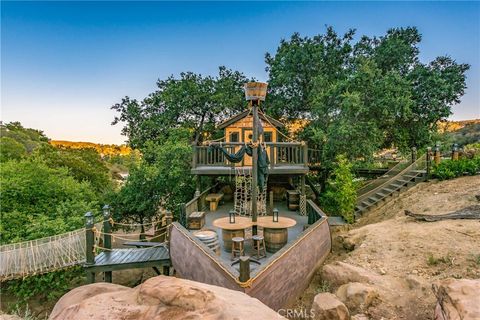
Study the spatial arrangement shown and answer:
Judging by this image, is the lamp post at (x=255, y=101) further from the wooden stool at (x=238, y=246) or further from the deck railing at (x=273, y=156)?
the deck railing at (x=273, y=156)

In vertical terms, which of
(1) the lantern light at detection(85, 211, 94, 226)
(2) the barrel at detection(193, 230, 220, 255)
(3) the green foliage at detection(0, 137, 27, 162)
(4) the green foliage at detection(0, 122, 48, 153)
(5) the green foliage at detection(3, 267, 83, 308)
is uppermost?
(4) the green foliage at detection(0, 122, 48, 153)

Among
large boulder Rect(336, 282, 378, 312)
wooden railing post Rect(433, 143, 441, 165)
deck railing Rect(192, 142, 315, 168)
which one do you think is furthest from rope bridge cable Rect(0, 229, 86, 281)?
wooden railing post Rect(433, 143, 441, 165)

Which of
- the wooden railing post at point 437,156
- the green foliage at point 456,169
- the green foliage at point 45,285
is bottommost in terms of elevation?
the green foliage at point 45,285

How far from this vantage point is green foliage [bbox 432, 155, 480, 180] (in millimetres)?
11164

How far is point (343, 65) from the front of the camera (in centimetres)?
1694

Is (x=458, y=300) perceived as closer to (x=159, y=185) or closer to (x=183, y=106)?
(x=159, y=185)

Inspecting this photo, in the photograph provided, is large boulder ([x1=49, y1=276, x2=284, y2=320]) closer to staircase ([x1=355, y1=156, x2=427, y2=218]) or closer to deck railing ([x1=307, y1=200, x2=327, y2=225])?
deck railing ([x1=307, y1=200, x2=327, y2=225])

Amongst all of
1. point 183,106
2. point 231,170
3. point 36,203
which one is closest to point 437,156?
point 231,170

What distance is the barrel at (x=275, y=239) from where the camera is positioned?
6574mm

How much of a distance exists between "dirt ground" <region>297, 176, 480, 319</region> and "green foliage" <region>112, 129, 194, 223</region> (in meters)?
8.10

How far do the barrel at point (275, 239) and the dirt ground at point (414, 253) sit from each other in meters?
1.21

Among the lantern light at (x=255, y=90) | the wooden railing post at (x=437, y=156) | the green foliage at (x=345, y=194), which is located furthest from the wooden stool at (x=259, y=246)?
the wooden railing post at (x=437, y=156)

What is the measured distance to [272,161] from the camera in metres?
10.6

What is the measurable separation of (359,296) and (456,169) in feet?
33.0
